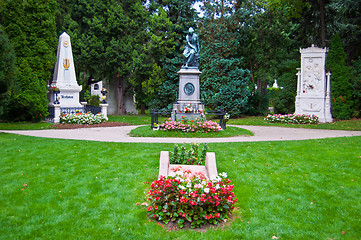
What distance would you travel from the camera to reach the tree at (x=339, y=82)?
1980cm

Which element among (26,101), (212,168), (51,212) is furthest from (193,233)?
(26,101)

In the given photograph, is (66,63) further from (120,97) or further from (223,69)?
(223,69)

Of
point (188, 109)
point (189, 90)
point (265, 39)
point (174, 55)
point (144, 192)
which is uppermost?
point (265, 39)

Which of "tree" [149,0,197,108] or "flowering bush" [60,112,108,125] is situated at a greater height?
"tree" [149,0,197,108]

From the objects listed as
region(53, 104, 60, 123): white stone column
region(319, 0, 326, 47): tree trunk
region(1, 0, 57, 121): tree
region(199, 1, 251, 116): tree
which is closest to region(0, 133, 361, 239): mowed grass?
region(53, 104, 60, 123): white stone column

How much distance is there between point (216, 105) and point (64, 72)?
35.7 feet

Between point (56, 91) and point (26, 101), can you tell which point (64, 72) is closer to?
point (56, 91)

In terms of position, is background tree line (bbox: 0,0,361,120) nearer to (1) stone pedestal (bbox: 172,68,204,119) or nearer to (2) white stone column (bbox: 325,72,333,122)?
(2) white stone column (bbox: 325,72,333,122)

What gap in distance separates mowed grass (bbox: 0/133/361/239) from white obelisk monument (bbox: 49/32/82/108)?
10104 millimetres

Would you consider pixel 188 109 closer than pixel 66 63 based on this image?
Yes

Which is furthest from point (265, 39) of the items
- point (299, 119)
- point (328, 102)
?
point (299, 119)

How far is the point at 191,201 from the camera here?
13.5 feet

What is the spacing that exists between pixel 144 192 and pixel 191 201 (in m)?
1.60

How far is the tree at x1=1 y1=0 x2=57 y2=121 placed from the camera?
54.2 ft
